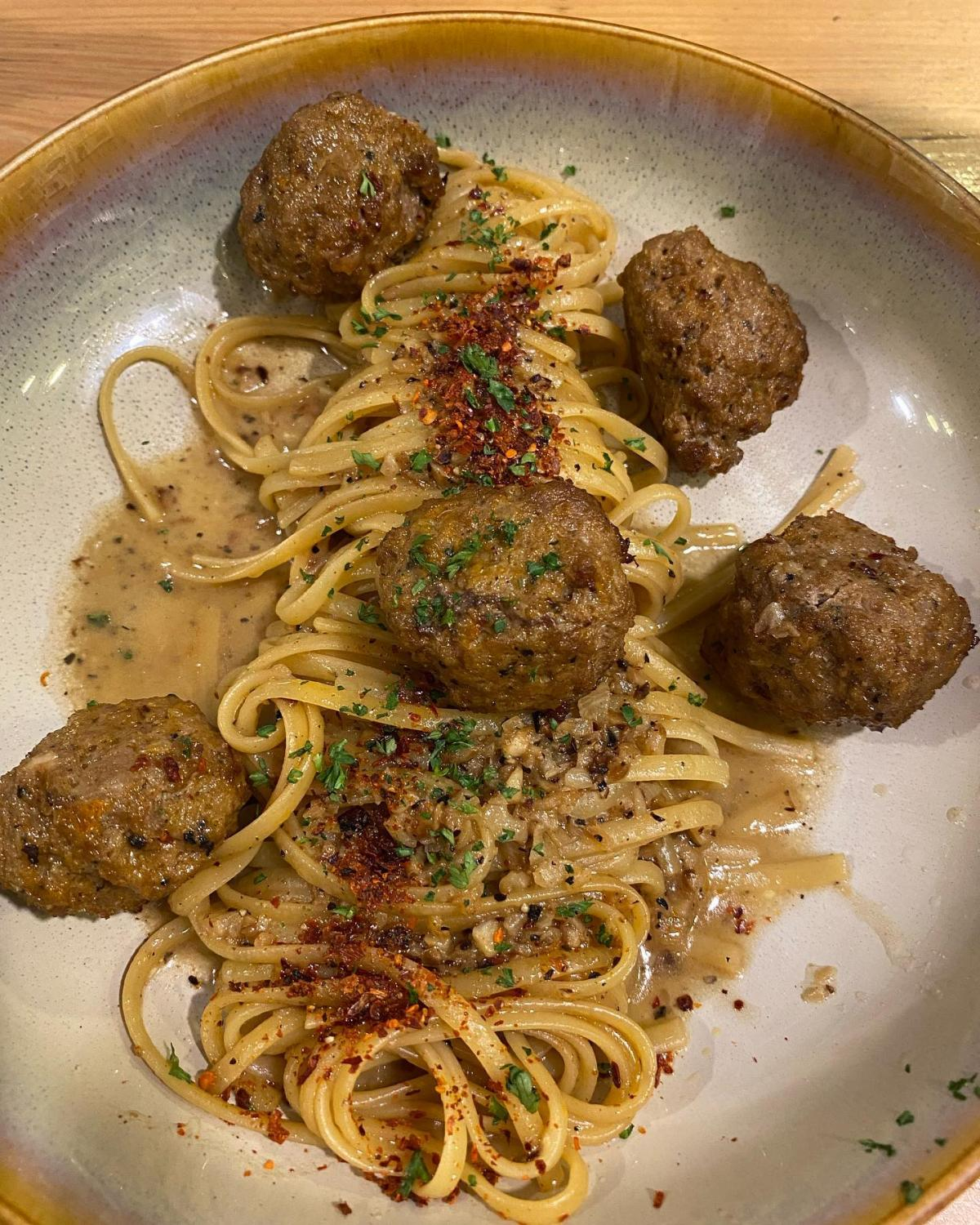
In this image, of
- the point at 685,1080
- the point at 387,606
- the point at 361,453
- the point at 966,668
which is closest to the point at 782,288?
the point at 966,668

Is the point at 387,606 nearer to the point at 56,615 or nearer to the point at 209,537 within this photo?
the point at 209,537

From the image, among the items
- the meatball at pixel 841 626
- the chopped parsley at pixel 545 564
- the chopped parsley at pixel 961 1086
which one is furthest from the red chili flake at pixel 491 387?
the chopped parsley at pixel 961 1086

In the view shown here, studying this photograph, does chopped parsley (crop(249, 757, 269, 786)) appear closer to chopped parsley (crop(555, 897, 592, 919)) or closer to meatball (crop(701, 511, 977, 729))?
chopped parsley (crop(555, 897, 592, 919))

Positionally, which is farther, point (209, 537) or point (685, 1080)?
point (209, 537)

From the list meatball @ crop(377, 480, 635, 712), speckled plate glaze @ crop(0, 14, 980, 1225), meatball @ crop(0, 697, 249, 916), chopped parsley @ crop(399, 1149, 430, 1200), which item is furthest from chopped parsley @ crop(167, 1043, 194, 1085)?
meatball @ crop(377, 480, 635, 712)

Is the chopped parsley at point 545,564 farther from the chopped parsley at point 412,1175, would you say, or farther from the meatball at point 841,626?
the chopped parsley at point 412,1175

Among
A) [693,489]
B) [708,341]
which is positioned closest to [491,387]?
[708,341]

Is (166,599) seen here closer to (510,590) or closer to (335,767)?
(335,767)
